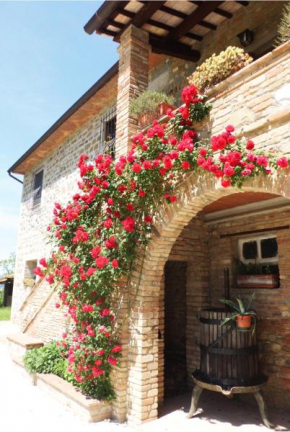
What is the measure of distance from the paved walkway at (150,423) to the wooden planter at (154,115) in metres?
4.03

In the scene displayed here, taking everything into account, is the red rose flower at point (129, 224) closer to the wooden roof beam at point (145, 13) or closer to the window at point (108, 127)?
the wooden roof beam at point (145, 13)

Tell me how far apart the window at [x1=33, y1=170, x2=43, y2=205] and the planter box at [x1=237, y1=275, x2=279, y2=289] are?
919 cm

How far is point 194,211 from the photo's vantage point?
386 cm

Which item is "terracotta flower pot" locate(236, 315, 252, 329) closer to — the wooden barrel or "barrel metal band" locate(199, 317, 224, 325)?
the wooden barrel

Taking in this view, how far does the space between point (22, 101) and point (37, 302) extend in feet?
23.2

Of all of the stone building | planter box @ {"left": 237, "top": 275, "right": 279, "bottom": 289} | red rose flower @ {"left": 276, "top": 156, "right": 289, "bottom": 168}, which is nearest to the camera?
red rose flower @ {"left": 276, "top": 156, "right": 289, "bottom": 168}

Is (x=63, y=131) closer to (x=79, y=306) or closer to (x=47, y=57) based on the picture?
(x=47, y=57)

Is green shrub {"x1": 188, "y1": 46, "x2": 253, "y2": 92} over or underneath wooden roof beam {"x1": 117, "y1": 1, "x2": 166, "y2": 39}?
underneath

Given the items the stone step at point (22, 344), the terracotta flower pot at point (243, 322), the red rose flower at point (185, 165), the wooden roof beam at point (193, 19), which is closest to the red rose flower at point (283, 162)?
the red rose flower at point (185, 165)

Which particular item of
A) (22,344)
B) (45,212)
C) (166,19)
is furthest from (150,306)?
(45,212)

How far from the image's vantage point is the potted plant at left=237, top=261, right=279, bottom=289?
471cm

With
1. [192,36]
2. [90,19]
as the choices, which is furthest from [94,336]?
[192,36]

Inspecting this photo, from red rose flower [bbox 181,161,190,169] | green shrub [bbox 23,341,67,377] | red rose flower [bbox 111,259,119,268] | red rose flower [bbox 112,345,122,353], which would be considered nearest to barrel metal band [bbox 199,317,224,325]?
red rose flower [bbox 112,345,122,353]

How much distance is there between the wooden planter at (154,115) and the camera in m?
4.48
